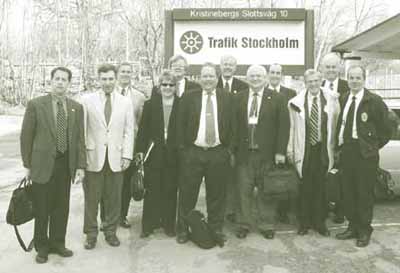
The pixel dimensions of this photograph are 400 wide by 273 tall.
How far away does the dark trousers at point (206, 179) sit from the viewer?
5078 mm

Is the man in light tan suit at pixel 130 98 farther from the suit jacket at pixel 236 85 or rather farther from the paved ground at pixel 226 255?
the suit jacket at pixel 236 85

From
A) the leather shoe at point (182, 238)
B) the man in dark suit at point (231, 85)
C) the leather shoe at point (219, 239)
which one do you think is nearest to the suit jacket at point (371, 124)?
the man in dark suit at point (231, 85)

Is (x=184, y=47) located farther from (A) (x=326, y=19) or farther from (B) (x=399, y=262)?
(A) (x=326, y=19)

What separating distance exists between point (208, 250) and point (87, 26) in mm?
22641

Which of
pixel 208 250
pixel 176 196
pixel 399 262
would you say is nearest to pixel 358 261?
pixel 399 262

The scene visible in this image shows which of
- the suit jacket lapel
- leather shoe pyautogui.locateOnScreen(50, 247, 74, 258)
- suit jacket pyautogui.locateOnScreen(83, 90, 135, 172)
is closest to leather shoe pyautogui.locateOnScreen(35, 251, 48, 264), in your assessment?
leather shoe pyautogui.locateOnScreen(50, 247, 74, 258)

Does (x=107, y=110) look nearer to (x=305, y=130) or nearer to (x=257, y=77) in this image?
(x=257, y=77)

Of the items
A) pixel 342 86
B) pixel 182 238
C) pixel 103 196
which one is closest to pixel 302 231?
pixel 182 238

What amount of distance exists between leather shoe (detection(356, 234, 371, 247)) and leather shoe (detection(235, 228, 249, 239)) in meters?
1.16

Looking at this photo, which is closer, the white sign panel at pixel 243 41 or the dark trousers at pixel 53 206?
the dark trousers at pixel 53 206

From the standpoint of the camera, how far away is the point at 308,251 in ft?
15.9

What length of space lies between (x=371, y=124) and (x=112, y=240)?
113 inches

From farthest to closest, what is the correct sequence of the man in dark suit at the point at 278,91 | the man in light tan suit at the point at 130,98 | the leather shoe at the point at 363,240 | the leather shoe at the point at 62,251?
the man in dark suit at the point at 278,91 < the man in light tan suit at the point at 130,98 < the leather shoe at the point at 363,240 < the leather shoe at the point at 62,251

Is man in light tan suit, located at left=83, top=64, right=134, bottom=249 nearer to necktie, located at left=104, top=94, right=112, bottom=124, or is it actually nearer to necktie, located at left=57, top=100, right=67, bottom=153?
necktie, located at left=104, top=94, right=112, bottom=124
